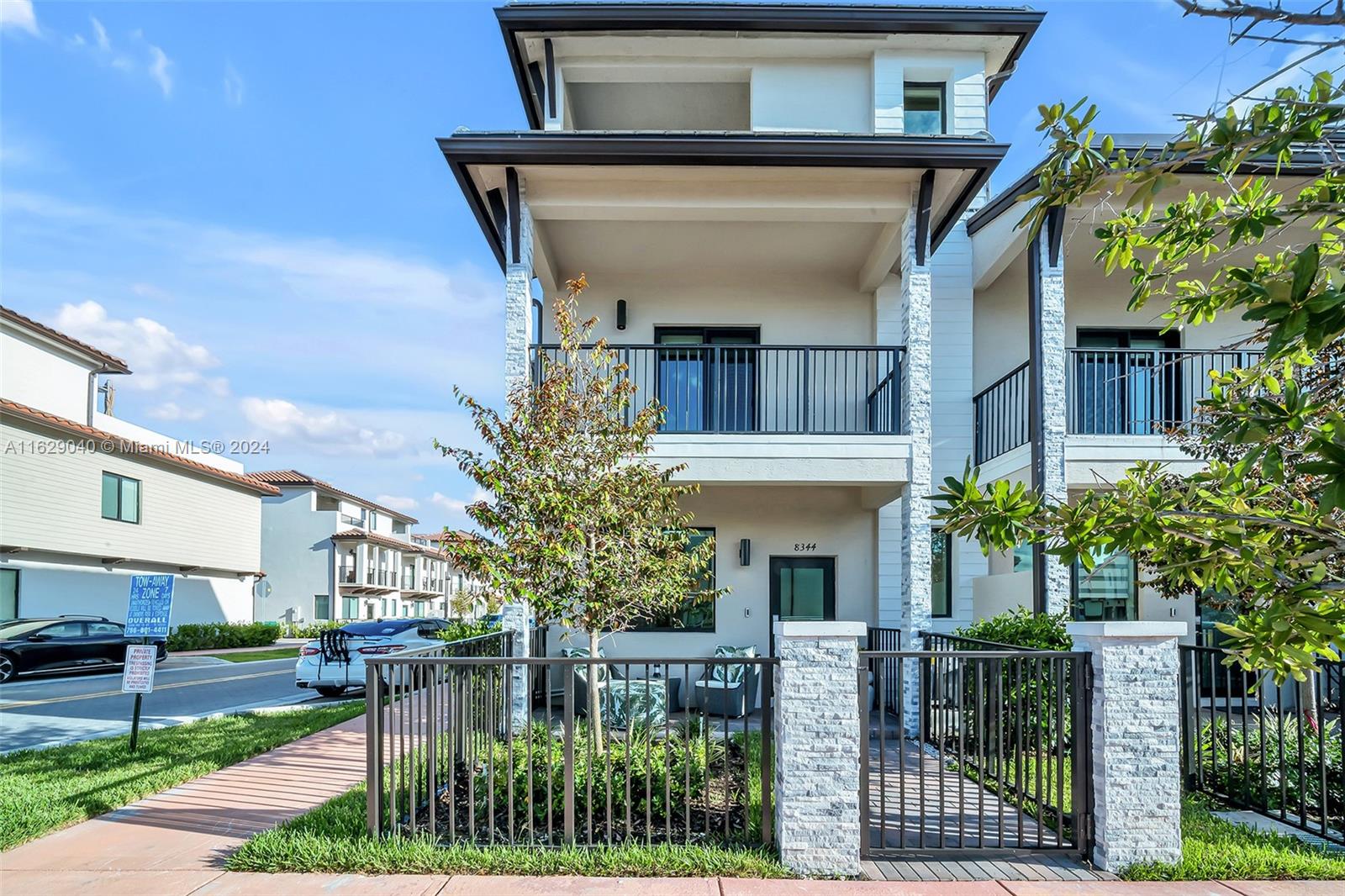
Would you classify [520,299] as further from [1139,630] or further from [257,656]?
[257,656]

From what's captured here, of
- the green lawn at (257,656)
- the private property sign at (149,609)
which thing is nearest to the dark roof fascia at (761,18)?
the private property sign at (149,609)

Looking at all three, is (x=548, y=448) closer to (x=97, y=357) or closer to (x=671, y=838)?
(x=671, y=838)

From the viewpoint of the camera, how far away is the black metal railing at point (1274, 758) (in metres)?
6.05

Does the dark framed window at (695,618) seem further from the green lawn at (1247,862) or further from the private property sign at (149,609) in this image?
the green lawn at (1247,862)

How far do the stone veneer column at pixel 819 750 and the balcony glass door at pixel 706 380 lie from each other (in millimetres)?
5318

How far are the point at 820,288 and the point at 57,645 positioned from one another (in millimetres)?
19421

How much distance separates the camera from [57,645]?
20.1 m

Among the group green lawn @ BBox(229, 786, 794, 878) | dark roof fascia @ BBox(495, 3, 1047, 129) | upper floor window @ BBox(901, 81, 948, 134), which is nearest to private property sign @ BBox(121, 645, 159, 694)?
green lawn @ BBox(229, 786, 794, 878)

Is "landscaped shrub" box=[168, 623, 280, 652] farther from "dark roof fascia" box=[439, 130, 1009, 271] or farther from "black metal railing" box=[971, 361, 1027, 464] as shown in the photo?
"black metal railing" box=[971, 361, 1027, 464]

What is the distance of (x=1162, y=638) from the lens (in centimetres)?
555

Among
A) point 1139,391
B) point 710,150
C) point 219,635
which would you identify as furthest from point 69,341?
point 1139,391

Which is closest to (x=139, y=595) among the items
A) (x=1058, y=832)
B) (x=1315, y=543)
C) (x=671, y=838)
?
(x=671, y=838)

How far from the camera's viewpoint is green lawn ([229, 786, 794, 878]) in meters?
5.34

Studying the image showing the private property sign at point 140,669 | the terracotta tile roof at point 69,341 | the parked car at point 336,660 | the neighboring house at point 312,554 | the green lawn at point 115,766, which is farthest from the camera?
the neighboring house at point 312,554
